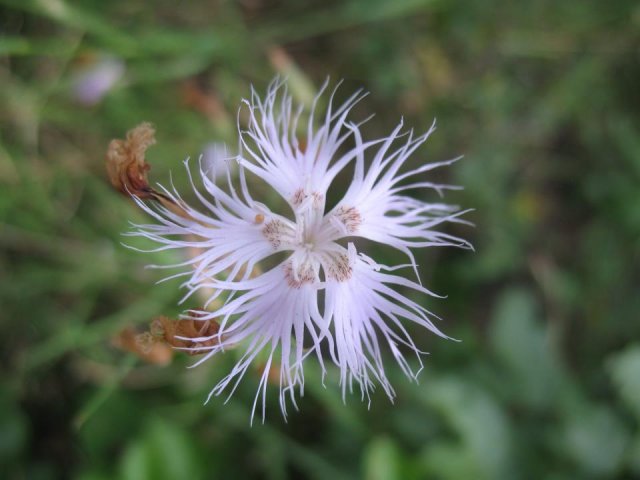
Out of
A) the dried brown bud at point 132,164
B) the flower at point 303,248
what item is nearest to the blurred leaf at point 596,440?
the flower at point 303,248

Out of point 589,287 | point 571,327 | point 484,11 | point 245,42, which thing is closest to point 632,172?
point 589,287

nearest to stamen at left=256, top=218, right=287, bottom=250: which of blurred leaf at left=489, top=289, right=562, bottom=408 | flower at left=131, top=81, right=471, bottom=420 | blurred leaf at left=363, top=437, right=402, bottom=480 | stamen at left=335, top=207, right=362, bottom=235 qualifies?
flower at left=131, top=81, right=471, bottom=420

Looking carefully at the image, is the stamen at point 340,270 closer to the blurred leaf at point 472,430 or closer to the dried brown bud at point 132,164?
the dried brown bud at point 132,164

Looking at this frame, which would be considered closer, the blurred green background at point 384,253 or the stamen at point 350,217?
the stamen at point 350,217

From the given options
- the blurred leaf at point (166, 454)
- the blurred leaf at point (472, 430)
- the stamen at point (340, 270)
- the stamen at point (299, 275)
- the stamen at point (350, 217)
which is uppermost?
the stamen at point (350, 217)

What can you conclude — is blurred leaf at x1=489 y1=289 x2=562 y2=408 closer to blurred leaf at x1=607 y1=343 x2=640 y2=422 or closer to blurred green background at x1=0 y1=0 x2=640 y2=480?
blurred green background at x1=0 y1=0 x2=640 y2=480

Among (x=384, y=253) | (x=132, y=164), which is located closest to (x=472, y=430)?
(x=384, y=253)
